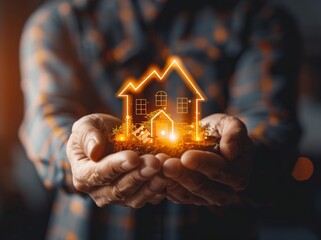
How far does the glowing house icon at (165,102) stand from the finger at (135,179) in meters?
0.05

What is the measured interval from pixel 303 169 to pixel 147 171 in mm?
370

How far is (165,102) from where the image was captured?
0.53m

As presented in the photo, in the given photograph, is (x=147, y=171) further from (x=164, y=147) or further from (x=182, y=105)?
(x=182, y=105)

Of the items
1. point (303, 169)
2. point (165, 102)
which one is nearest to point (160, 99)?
point (165, 102)

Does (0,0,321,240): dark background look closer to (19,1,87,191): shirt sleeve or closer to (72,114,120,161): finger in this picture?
(19,1,87,191): shirt sleeve

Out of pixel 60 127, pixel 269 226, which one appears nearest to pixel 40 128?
pixel 60 127

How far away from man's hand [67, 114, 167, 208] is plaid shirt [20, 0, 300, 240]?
0.10 metres

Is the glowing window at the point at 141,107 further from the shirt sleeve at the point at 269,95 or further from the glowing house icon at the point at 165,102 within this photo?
the shirt sleeve at the point at 269,95

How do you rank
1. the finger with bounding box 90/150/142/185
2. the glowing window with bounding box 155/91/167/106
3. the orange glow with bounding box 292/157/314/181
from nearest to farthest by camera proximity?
the finger with bounding box 90/150/142/185 → the glowing window with bounding box 155/91/167/106 → the orange glow with bounding box 292/157/314/181

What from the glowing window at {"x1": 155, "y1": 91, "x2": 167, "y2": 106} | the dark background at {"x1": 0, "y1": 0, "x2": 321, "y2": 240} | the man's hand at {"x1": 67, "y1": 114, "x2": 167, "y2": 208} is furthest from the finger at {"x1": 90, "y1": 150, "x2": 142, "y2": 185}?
the dark background at {"x1": 0, "y1": 0, "x2": 321, "y2": 240}

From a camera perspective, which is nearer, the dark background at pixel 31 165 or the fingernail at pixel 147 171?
the fingernail at pixel 147 171

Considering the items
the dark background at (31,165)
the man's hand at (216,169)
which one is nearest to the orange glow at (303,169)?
the dark background at (31,165)

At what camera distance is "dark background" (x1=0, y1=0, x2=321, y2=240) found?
27.9 inches

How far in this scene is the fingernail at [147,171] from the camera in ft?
1.36
